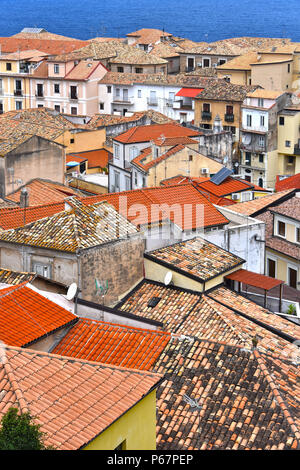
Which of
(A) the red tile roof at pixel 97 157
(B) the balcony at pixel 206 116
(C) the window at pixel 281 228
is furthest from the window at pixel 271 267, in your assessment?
(B) the balcony at pixel 206 116

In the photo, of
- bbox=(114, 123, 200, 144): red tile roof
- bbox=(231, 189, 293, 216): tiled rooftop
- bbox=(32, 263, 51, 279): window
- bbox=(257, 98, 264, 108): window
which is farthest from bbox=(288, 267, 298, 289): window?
bbox=(257, 98, 264, 108): window

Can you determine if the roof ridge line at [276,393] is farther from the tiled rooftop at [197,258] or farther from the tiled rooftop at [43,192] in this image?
the tiled rooftop at [43,192]

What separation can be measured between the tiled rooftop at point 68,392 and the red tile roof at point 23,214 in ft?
41.9

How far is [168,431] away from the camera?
16344 millimetres

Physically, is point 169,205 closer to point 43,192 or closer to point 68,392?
point 43,192

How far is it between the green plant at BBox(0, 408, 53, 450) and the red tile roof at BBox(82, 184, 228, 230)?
13.1 meters

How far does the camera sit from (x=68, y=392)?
13414 millimetres

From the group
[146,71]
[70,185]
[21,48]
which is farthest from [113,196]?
[21,48]

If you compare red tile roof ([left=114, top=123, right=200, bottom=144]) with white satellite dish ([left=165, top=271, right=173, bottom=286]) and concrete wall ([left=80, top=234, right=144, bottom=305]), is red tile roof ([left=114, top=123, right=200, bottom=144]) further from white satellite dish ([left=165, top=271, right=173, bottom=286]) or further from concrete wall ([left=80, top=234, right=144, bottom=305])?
white satellite dish ([left=165, top=271, right=173, bottom=286])

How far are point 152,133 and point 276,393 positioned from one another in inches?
1129

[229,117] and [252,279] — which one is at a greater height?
[229,117]

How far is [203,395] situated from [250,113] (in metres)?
45.9

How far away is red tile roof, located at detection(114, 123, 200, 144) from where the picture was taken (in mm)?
43362

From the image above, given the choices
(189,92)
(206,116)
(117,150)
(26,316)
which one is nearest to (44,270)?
(26,316)
